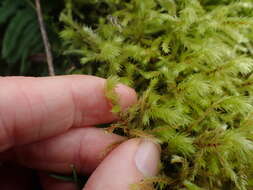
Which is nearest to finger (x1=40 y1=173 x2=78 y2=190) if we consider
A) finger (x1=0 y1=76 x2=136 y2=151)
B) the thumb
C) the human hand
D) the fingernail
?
the human hand

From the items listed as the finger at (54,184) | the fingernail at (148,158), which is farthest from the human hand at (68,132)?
the finger at (54,184)

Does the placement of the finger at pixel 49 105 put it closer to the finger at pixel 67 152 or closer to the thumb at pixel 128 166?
the finger at pixel 67 152

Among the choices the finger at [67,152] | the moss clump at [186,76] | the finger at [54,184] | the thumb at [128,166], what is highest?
the moss clump at [186,76]

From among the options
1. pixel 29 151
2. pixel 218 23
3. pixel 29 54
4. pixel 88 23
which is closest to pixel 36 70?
pixel 29 54

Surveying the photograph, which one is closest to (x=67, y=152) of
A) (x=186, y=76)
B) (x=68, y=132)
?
(x=68, y=132)

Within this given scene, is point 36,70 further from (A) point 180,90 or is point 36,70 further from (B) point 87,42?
(A) point 180,90

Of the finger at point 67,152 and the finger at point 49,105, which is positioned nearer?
the finger at point 49,105
